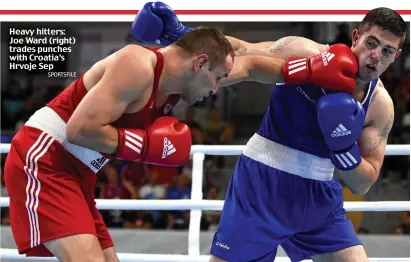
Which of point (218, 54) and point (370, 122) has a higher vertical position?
point (218, 54)

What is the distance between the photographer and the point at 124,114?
2.32 m

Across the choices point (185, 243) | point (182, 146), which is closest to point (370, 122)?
point (182, 146)

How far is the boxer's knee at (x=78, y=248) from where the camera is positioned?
87.3 inches

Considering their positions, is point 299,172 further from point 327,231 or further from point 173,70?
point 173,70

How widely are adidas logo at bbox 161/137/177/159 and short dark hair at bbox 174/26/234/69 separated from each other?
299 millimetres

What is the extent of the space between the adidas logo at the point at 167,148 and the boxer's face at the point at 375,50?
0.74 metres

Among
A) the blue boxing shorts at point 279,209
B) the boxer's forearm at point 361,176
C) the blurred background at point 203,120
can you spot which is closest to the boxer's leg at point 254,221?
the blue boxing shorts at point 279,209

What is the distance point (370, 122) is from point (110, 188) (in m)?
3.35

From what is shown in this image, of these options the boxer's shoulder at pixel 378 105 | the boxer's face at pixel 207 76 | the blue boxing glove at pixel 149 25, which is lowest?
the boxer's shoulder at pixel 378 105

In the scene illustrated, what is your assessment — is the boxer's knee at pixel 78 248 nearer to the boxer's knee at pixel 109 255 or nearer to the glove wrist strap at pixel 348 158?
the boxer's knee at pixel 109 255

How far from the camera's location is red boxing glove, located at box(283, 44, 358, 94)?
2320 mm

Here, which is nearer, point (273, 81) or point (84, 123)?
point (84, 123)

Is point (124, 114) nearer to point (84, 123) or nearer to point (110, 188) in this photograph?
point (84, 123)

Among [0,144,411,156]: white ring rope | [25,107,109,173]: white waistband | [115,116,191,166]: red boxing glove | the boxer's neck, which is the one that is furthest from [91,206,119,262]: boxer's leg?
[0,144,411,156]: white ring rope
